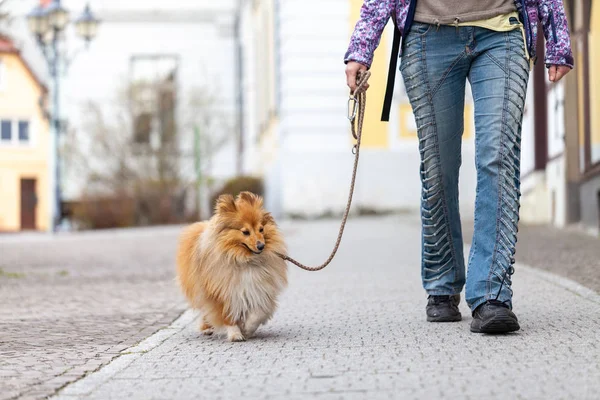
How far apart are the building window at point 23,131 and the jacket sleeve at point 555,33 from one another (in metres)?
42.1

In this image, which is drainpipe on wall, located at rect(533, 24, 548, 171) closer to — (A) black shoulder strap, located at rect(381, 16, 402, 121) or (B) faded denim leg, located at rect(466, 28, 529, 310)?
(A) black shoulder strap, located at rect(381, 16, 402, 121)

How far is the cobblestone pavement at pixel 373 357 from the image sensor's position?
3783 millimetres

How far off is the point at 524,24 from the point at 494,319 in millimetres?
1465

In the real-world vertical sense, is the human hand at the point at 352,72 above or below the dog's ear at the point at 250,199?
above

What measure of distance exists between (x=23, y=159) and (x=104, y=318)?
1565 inches

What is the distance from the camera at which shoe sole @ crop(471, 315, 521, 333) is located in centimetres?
481

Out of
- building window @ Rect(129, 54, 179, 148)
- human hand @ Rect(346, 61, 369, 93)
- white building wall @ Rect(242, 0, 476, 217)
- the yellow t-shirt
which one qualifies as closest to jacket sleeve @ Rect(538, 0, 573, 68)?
the yellow t-shirt

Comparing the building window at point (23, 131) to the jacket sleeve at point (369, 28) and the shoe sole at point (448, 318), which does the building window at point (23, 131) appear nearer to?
the jacket sleeve at point (369, 28)

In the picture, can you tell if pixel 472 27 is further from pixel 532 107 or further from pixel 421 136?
pixel 532 107

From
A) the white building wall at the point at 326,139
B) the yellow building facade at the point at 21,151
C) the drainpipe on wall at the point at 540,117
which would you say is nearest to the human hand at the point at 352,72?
the drainpipe on wall at the point at 540,117

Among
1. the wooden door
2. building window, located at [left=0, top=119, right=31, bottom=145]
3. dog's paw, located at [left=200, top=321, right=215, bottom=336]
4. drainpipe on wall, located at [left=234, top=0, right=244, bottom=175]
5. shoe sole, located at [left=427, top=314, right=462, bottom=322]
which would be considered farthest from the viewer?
building window, located at [left=0, top=119, right=31, bottom=145]

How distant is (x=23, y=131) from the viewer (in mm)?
45500

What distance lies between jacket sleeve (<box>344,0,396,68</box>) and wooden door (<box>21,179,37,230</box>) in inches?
1613

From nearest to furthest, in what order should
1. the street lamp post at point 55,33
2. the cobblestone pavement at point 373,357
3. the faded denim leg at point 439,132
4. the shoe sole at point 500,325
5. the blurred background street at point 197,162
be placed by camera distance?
the cobblestone pavement at point 373,357 < the shoe sole at point 500,325 < the faded denim leg at point 439,132 < the blurred background street at point 197,162 < the street lamp post at point 55,33
